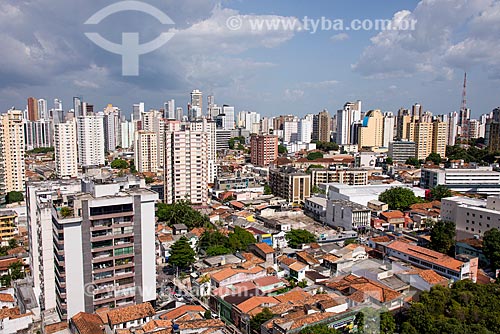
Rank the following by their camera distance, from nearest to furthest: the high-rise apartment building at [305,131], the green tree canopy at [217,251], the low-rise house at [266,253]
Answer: the low-rise house at [266,253] → the green tree canopy at [217,251] → the high-rise apartment building at [305,131]

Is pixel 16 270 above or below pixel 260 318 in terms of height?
below

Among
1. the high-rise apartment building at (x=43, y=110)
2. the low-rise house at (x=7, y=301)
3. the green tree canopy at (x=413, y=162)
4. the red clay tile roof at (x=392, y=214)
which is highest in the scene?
the high-rise apartment building at (x=43, y=110)

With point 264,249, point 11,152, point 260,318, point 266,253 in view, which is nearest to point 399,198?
point 264,249

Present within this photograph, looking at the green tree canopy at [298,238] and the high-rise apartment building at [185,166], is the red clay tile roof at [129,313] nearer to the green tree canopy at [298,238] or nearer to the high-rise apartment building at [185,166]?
the green tree canopy at [298,238]

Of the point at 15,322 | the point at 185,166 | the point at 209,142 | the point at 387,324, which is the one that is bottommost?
the point at 15,322

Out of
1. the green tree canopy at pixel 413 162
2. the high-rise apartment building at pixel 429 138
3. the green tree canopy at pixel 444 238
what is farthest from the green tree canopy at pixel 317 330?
the high-rise apartment building at pixel 429 138

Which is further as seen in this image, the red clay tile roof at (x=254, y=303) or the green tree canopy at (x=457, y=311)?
the red clay tile roof at (x=254, y=303)

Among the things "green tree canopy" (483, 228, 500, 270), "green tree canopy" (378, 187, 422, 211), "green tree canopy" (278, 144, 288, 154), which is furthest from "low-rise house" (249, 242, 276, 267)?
"green tree canopy" (278, 144, 288, 154)

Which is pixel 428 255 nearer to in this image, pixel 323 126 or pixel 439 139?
pixel 439 139
